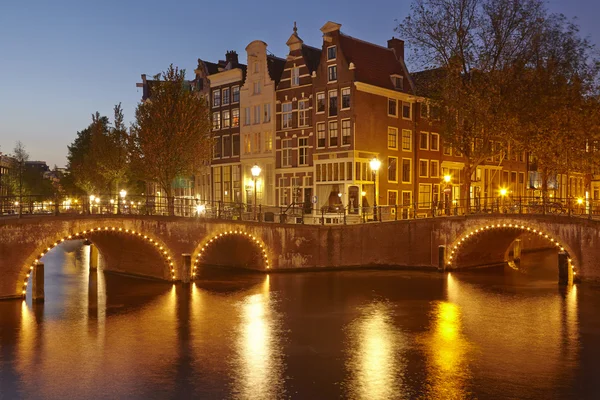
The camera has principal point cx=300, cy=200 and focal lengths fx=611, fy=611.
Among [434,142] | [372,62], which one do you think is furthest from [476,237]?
[372,62]

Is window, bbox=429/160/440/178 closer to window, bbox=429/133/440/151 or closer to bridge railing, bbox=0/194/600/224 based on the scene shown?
window, bbox=429/133/440/151

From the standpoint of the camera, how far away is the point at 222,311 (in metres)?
27.6

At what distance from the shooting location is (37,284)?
30.0m

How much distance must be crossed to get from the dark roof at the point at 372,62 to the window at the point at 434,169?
7.32m

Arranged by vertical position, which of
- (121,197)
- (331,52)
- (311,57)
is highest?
(311,57)

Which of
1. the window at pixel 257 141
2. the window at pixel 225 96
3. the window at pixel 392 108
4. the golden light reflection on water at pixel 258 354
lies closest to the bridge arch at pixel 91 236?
the golden light reflection on water at pixel 258 354

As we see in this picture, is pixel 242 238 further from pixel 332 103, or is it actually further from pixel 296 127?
pixel 296 127

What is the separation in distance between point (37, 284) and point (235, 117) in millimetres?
33832

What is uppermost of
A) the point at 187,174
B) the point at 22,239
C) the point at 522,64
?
the point at 522,64

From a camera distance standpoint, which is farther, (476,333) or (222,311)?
(222,311)

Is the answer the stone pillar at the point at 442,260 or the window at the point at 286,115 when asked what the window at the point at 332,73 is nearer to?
the window at the point at 286,115

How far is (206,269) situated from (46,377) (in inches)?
1047

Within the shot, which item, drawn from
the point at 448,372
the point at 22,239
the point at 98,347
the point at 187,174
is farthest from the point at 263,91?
the point at 448,372

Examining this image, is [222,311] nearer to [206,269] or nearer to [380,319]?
[380,319]
